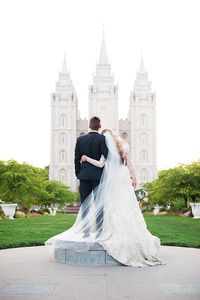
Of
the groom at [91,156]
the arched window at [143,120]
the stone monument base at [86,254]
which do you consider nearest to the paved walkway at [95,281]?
the stone monument base at [86,254]

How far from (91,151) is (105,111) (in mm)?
65380

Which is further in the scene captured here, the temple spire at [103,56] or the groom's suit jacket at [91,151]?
the temple spire at [103,56]

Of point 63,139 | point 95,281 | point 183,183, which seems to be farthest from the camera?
point 63,139

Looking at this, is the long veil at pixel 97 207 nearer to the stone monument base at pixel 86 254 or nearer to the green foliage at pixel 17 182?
the stone monument base at pixel 86 254

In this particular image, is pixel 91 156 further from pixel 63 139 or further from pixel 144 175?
pixel 63 139

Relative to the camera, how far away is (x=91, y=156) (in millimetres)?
6488

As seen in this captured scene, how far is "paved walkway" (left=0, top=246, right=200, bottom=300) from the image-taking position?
13.3 feet

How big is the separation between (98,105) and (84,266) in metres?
66.3

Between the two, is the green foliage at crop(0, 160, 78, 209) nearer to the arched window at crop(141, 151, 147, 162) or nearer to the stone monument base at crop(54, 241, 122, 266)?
the stone monument base at crop(54, 241, 122, 266)

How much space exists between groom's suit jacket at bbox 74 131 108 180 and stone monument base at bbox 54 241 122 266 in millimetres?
957

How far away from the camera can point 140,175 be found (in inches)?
2724

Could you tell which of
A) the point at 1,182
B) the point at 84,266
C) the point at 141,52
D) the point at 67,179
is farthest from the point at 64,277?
the point at 141,52

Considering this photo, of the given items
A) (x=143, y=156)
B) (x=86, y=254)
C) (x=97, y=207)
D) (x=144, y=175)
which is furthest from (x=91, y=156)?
(x=143, y=156)

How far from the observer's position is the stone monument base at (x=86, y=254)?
234 inches
